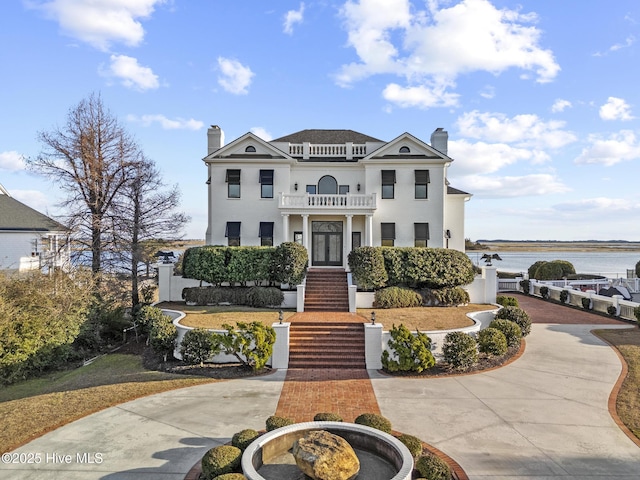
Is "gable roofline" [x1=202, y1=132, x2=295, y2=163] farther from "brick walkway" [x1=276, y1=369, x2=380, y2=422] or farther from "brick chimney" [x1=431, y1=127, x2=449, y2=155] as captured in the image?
"brick walkway" [x1=276, y1=369, x2=380, y2=422]

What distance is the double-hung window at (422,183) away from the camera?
25.2 metres

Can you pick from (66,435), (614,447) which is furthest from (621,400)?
(66,435)

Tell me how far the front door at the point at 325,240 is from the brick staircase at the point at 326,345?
10.5 meters

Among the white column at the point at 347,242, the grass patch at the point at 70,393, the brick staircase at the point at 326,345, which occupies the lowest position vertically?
the grass patch at the point at 70,393

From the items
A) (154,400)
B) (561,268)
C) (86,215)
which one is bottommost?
(154,400)

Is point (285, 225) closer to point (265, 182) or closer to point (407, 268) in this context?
point (265, 182)

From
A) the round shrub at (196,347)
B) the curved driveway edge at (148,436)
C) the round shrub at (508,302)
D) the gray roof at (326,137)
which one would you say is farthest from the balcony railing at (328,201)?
the curved driveway edge at (148,436)

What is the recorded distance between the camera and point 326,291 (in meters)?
20.1

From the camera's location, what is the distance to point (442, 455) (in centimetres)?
719

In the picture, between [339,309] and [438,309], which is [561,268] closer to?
[438,309]

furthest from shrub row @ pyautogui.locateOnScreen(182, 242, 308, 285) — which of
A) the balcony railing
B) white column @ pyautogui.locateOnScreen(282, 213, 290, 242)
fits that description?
the balcony railing

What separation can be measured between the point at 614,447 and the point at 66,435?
1100cm

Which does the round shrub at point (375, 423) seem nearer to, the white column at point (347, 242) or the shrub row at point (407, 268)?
the shrub row at point (407, 268)

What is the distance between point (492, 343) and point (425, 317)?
3.85 m
